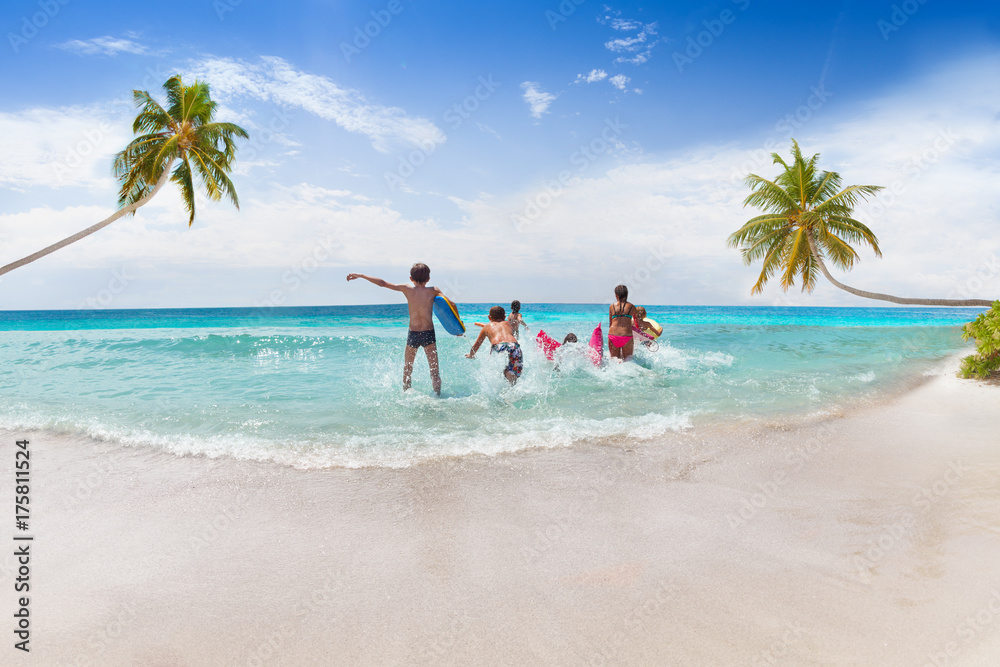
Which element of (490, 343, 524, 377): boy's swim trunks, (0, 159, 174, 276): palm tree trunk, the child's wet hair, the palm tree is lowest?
(490, 343, 524, 377): boy's swim trunks

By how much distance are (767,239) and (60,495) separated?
20.0 metres

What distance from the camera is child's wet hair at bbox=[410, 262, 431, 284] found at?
7.60m

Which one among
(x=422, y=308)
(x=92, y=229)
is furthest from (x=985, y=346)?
(x=92, y=229)

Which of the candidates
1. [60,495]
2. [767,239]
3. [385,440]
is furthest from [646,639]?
[767,239]

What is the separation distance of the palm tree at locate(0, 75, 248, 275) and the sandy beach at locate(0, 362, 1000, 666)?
48.2ft

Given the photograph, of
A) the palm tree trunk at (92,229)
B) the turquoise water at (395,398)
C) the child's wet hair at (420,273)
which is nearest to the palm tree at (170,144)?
the palm tree trunk at (92,229)

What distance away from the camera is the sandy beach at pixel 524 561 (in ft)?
7.16

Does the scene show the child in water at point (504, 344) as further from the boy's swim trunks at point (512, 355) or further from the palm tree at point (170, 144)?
the palm tree at point (170, 144)

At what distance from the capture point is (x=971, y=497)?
355cm

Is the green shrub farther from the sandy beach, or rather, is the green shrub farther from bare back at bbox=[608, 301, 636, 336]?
bare back at bbox=[608, 301, 636, 336]

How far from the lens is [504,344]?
867 centimetres

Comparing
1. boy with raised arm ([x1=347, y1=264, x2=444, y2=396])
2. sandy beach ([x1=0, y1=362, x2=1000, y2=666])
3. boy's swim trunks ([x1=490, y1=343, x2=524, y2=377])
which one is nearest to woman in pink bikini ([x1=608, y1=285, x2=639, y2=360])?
boy's swim trunks ([x1=490, y1=343, x2=524, y2=377])

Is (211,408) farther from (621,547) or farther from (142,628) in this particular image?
(621,547)

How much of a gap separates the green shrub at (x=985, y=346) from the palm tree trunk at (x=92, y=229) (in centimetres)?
1964
